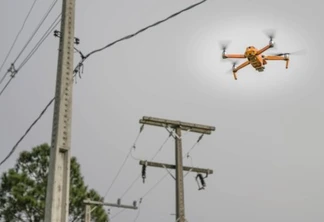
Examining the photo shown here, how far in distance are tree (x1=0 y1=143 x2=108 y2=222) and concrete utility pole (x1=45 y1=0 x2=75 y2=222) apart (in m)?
22.9

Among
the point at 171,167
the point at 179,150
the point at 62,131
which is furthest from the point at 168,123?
the point at 62,131

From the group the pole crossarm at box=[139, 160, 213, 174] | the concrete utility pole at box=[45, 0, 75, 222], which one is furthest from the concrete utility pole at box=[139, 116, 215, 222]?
the concrete utility pole at box=[45, 0, 75, 222]

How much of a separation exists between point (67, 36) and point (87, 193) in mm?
24874

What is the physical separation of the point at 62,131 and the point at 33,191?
2425 centimetres

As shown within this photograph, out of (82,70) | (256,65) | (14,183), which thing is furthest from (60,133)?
(14,183)

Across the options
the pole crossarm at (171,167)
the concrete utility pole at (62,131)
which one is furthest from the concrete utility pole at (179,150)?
the concrete utility pole at (62,131)

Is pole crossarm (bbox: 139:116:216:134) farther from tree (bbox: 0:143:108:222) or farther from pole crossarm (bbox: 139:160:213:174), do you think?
tree (bbox: 0:143:108:222)

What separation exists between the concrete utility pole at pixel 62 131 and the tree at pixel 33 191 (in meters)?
22.9

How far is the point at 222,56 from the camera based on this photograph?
1983 centimetres

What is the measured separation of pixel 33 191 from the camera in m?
31.7

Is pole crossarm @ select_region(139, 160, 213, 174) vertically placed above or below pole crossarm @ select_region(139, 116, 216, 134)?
below

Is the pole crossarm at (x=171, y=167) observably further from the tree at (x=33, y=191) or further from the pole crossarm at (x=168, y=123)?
the tree at (x=33, y=191)

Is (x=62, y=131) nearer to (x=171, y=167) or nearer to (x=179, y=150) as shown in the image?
(x=179, y=150)

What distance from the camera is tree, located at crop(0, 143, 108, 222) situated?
1228 inches
